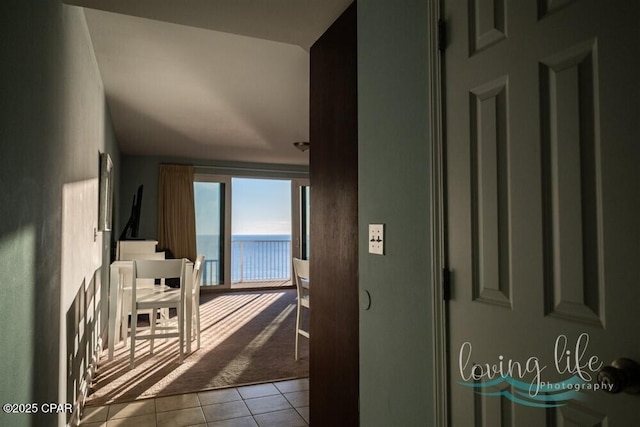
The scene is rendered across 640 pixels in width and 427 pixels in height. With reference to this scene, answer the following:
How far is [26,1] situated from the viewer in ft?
4.48

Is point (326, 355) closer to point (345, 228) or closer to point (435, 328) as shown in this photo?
point (345, 228)

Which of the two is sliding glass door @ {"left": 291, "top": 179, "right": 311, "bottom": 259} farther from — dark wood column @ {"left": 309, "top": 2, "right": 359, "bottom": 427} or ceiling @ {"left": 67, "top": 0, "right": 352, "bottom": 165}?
dark wood column @ {"left": 309, "top": 2, "right": 359, "bottom": 427}

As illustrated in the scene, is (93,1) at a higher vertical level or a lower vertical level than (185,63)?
lower

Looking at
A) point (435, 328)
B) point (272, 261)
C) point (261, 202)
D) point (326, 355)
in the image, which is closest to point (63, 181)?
point (326, 355)

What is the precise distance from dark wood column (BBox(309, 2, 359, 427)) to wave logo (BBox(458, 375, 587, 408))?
0.83 meters

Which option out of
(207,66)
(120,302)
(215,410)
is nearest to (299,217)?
(120,302)

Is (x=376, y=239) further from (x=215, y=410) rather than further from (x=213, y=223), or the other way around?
(x=213, y=223)

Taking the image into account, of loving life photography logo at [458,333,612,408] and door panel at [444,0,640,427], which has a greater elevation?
door panel at [444,0,640,427]

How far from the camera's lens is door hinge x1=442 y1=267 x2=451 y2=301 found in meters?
1.33

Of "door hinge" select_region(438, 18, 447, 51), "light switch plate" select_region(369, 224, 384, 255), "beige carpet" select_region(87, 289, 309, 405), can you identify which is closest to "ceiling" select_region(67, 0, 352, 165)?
"door hinge" select_region(438, 18, 447, 51)

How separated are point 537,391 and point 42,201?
173cm

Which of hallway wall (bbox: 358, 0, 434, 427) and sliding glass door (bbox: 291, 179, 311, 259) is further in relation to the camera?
sliding glass door (bbox: 291, 179, 311, 259)

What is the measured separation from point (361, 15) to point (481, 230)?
118 centimetres

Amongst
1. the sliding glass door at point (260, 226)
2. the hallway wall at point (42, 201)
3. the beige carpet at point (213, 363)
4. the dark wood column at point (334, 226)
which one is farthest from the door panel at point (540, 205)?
the sliding glass door at point (260, 226)
